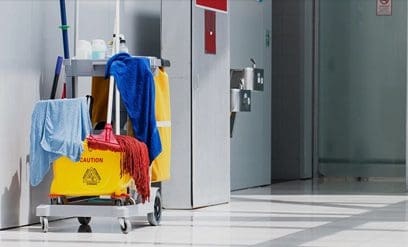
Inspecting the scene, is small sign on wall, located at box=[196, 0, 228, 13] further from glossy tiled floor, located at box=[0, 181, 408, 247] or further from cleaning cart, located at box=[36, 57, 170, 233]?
cleaning cart, located at box=[36, 57, 170, 233]

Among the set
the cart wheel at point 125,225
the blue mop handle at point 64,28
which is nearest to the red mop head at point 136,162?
the cart wheel at point 125,225

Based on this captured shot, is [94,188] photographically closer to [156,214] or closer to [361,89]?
[156,214]

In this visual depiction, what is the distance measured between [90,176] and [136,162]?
0.91ft

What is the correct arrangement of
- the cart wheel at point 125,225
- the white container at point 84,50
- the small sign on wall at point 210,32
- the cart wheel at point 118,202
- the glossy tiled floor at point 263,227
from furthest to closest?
the small sign on wall at point 210,32 < the white container at point 84,50 < the cart wheel at point 118,202 < the cart wheel at point 125,225 < the glossy tiled floor at point 263,227

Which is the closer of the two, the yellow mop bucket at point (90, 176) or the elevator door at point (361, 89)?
the yellow mop bucket at point (90, 176)

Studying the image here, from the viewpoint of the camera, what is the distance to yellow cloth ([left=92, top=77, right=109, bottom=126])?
7.15 m

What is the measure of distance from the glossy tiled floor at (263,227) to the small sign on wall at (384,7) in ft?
11.2

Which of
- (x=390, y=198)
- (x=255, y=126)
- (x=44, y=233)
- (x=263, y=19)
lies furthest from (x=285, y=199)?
(x=44, y=233)

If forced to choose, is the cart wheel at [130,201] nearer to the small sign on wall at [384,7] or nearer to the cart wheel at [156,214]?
the cart wheel at [156,214]

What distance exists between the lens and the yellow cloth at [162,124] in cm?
701

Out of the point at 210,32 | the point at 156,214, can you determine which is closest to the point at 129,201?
the point at 156,214

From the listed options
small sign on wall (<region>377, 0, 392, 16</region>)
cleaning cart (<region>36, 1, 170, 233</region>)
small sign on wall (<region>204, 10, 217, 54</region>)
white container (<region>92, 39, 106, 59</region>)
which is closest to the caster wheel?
cleaning cart (<region>36, 1, 170, 233</region>)

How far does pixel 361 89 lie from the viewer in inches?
492

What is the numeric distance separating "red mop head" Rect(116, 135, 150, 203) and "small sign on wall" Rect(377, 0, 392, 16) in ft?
20.8
